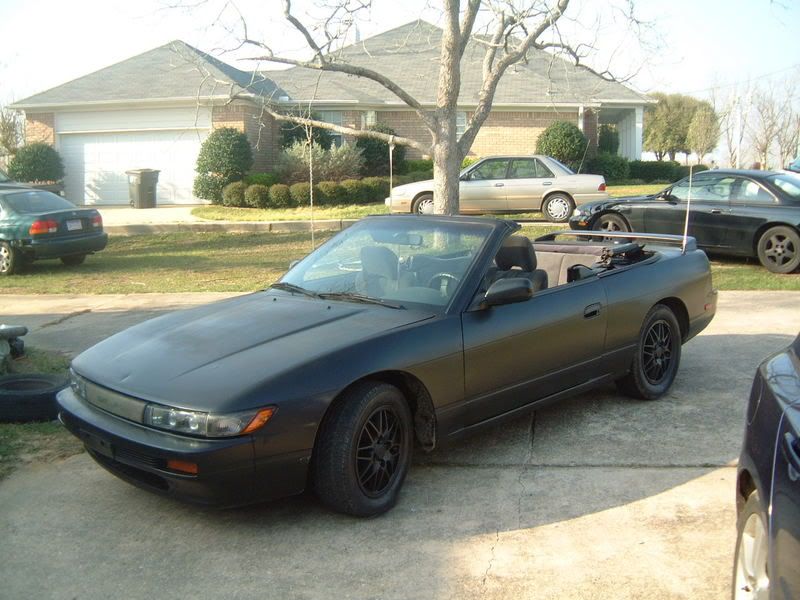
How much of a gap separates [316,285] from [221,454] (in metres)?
1.83

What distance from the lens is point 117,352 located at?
453cm

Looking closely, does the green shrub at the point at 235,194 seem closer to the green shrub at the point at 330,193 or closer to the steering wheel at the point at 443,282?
the green shrub at the point at 330,193

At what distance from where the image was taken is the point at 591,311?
17.9 ft

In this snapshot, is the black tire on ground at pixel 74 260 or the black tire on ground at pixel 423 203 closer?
the black tire on ground at pixel 74 260

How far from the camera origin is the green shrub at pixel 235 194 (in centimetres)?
2153

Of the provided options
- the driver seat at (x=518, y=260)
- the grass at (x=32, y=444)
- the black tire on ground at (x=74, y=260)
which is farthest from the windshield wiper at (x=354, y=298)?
the black tire on ground at (x=74, y=260)

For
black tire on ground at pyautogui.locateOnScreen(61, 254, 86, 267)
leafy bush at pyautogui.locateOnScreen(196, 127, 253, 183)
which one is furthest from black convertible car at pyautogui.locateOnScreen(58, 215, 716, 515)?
leafy bush at pyautogui.locateOnScreen(196, 127, 253, 183)

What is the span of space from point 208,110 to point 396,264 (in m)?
19.9

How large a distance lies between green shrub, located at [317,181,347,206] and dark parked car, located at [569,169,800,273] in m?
8.79

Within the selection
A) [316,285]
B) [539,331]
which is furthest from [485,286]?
[316,285]

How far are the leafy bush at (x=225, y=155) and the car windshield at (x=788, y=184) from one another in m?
14.3

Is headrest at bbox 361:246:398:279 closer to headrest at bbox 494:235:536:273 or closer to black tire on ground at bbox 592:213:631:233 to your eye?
headrest at bbox 494:235:536:273

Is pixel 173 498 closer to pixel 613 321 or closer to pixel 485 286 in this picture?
pixel 485 286

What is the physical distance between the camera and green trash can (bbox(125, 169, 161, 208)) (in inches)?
906
